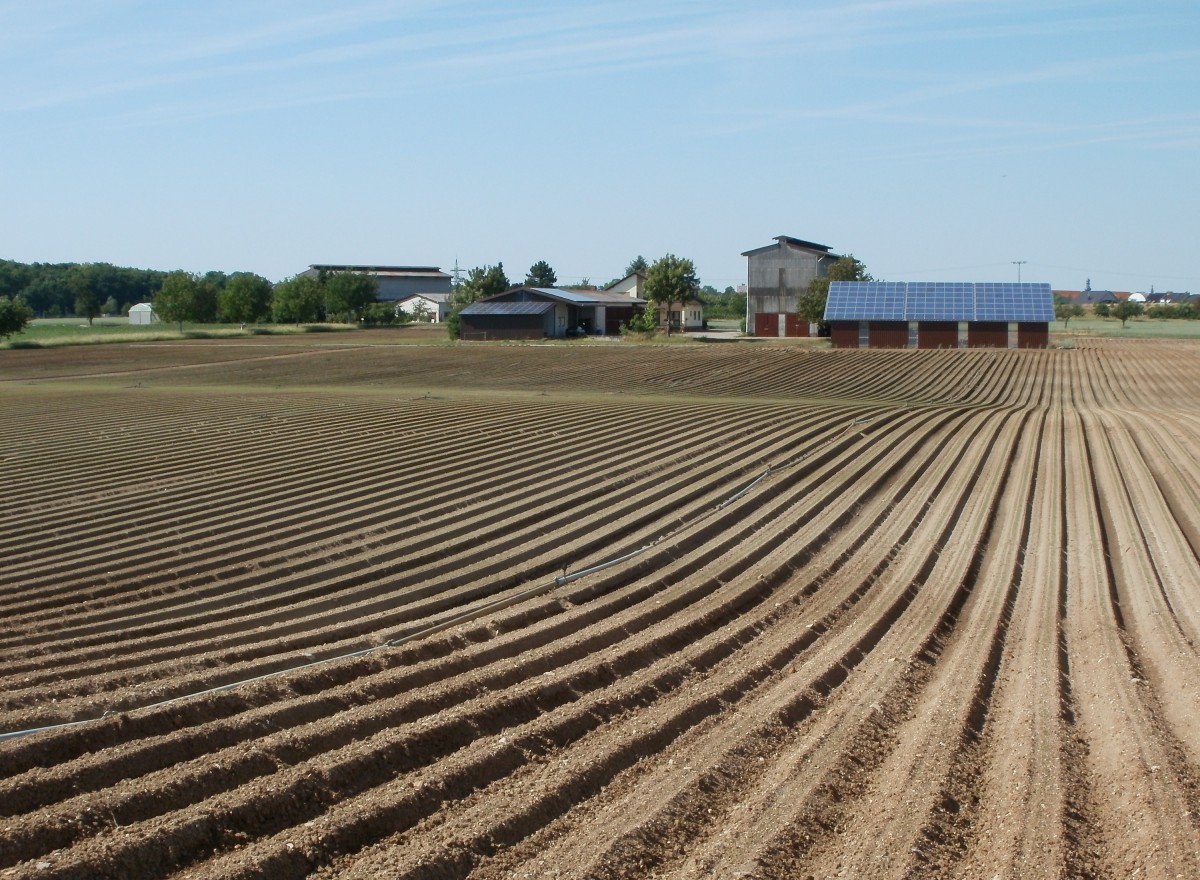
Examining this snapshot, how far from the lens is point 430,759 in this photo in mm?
6969

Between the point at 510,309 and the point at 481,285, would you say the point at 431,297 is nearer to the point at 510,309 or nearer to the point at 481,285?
the point at 481,285

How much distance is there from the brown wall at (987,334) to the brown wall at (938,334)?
2.40ft

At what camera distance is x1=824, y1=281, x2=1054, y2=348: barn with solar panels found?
5728cm

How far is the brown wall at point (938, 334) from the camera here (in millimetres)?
57906

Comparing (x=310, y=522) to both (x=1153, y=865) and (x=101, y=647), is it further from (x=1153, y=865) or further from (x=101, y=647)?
(x=1153, y=865)

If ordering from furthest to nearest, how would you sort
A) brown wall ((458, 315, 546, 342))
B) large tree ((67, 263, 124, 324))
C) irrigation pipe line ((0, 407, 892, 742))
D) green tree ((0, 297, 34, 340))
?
1. large tree ((67, 263, 124, 324))
2. brown wall ((458, 315, 546, 342))
3. green tree ((0, 297, 34, 340))
4. irrigation pipe line ((0, 407, 892, 742))

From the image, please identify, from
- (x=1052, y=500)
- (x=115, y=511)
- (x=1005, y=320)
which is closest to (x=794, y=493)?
(x=1052, y=500)

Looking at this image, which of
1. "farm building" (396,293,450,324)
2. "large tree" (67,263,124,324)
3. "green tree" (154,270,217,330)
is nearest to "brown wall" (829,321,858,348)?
"green tree" (154,270,217,330)

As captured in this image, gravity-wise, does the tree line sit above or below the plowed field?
above

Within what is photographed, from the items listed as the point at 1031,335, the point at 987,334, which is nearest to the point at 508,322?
the point at 987,334

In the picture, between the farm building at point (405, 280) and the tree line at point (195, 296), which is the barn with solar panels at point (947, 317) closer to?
the tree line at point (195, 296)

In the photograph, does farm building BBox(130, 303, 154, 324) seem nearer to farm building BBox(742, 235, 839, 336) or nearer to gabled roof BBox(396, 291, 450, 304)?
gabled roof BBox(396, 291, 450, 304)

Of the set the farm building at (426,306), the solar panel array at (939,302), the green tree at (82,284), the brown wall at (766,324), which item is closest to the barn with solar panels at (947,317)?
the solar panel array at (939,302)

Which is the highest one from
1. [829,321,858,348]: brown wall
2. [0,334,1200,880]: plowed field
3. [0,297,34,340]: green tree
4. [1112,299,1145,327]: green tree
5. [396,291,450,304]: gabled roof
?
[396,291,450,304]: gabled roof
